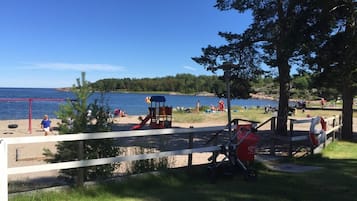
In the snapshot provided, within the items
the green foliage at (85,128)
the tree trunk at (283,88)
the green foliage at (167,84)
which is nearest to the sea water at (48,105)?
the green foliage at (85,128)

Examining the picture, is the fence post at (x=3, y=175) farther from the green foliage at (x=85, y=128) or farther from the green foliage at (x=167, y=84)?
the green foliage at (x=167, y=84)

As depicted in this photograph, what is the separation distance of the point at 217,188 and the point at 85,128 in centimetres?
257

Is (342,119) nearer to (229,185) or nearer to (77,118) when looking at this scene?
(229,185)

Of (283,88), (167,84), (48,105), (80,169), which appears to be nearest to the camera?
(80,169)

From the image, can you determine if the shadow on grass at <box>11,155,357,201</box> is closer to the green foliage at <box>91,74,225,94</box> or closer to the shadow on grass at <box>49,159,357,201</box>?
the shadow on grass at <box>49,159,357,201</box>

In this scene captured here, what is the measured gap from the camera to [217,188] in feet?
25.1

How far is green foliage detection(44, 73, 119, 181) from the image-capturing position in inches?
283

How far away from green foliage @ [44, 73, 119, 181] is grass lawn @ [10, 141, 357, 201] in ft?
1.58

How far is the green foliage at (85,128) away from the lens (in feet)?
23.6

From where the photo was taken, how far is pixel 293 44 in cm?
1497

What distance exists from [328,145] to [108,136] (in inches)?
403

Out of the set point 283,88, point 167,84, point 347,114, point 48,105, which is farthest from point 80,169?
point 167,84

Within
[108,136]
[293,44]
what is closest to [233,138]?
[108,136]

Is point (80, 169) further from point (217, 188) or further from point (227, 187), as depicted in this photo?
point (227, 187)
